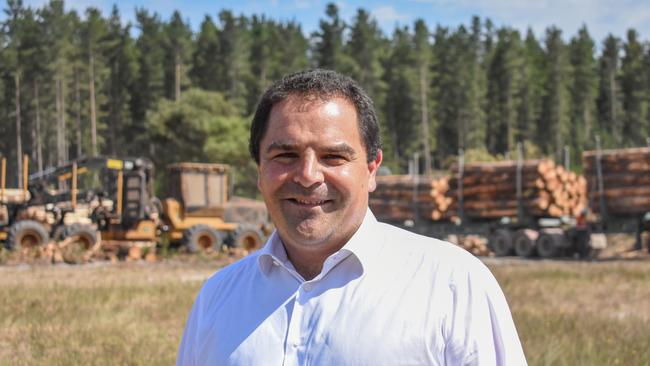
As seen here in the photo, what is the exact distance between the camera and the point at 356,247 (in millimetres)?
2623

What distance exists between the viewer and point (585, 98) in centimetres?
10250

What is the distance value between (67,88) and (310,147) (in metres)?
81.8

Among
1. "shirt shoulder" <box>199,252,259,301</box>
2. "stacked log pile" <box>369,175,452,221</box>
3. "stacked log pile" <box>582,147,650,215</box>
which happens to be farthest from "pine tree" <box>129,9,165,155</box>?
"shirt shoulder" <box>199,252,259,301</box>

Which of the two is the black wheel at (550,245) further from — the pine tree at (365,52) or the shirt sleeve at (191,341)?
the pine tree at (365,52)

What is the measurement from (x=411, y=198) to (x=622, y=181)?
8298 millimetres

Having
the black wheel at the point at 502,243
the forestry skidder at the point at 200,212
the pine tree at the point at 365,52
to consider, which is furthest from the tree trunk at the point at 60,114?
the black wheel at the point at 502,243

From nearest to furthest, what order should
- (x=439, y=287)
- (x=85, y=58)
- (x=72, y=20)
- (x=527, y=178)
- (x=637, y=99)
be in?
(x=439, y=287), (x=527, y=178), (x=72, y=20), (x=85, y=58), (x=637, y=99)

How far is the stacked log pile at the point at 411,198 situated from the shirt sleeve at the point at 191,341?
28020 millimetres

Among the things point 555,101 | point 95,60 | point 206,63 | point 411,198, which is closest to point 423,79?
point 555,101

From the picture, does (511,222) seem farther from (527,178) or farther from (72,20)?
(72,20)

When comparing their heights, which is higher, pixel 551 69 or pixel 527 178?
pixel 551 69

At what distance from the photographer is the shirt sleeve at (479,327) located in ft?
7.84

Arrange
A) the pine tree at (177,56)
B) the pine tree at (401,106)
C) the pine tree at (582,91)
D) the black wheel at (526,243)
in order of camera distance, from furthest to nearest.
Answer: the pine tree at (582,91) < the pine tree at (401,106) < the pine tree at (177,56) < the black wheel at (526,243)

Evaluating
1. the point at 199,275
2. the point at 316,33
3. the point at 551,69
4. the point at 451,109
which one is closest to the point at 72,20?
the point at 316,33
